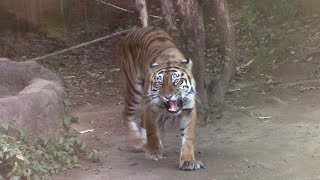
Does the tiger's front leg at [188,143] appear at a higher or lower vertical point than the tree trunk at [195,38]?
lower

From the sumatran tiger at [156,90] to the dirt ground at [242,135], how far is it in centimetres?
20

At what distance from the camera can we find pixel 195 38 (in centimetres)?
680

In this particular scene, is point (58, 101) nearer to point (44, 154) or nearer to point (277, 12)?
point (44, 154)

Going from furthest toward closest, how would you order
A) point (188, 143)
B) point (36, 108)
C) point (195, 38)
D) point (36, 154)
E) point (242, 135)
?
1. point (195, 38)
2. point (242, 135)
3. point (188, 143)
4. point (36, 108)
5. point (36, 154)

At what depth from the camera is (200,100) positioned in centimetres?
680

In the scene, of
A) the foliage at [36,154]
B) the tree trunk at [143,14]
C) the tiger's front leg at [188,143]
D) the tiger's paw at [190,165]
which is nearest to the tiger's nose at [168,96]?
the tiger's front leg at [188,143]

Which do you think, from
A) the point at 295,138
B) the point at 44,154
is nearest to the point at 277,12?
the point at 295,138

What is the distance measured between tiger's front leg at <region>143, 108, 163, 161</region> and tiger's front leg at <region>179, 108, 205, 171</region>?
0.25 m

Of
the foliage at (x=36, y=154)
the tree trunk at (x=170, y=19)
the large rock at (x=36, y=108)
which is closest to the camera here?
the foliage at (x=36, y=154)

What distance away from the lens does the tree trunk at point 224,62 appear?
7.09 m

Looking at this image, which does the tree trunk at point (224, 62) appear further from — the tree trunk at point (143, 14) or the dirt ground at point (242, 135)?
the tree trunk at point (143, 14)

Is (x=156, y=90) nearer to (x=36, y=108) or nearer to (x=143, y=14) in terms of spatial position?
(x=36, y=108)

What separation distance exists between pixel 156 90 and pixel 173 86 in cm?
19

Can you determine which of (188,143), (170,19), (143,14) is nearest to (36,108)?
(188,143)
